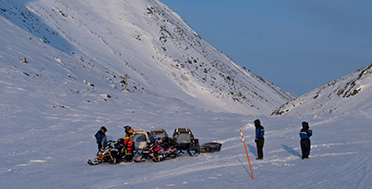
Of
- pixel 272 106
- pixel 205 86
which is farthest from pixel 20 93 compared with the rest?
pixel 272 106

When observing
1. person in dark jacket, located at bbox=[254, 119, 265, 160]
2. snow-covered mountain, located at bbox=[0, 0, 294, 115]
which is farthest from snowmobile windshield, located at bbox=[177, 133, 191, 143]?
snow-covered mountain, located at bbox=[0, 0, 294, 115]

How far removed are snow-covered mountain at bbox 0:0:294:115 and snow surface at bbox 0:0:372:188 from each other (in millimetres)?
401

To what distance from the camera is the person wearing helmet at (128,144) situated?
48.5ft

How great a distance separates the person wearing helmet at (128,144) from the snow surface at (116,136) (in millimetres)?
1025

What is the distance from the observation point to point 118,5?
10675cm

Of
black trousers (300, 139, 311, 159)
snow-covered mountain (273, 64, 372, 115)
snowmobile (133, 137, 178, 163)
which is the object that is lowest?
black trousers (300, 139, 311, 159)

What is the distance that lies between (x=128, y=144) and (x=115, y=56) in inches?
2308

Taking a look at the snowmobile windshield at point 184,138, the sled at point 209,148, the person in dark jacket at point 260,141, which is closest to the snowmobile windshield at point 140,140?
the snowmobile windshield at point 184,138

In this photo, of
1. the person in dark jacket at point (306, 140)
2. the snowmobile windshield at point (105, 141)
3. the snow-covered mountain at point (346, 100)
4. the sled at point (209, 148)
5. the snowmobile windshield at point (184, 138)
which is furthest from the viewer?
the snow-covered mountain at point (346, 100)

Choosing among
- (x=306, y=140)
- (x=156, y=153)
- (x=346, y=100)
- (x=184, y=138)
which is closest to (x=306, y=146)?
(x=306, y=140)

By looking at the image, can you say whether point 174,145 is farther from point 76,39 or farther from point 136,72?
point 76,39

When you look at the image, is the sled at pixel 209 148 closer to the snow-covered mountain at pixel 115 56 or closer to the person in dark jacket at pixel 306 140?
the person in dark jacket at pixel 306 140

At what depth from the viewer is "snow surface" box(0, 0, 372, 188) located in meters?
10.9

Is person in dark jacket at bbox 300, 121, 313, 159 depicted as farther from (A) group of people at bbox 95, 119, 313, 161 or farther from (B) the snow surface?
(B) the snow surface
